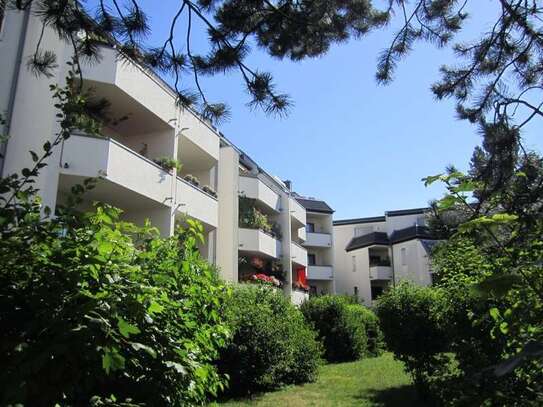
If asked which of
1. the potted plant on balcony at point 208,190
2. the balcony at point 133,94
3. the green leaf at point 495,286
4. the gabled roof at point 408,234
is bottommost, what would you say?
the green leaf at point 495,286

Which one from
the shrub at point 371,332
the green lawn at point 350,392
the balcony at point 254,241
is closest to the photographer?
the green lawn at point 350,392

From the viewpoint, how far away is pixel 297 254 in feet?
101

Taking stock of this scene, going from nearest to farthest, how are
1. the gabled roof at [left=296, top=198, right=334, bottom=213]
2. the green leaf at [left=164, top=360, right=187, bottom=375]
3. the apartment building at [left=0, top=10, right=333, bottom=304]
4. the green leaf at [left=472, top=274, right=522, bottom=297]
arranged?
1. the green leaf at [left=472, top=274, right=522, bottom=297]
2. the green leaf at [left=164, top=360, right=187, bottom=375]
3. the apartment building at [left=0, top=10, right=333, bottom=304]
4. the gabled roof at [left=296, top=198, right=334, bottom=213]

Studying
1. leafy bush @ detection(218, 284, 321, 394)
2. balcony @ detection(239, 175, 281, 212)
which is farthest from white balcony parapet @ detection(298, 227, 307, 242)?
leafy bush @ detection(218, 284, 321, 394)

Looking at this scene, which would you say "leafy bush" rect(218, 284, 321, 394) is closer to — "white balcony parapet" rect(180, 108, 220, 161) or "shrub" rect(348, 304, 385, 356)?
"shrub" rect(348, 304, 385, 356)

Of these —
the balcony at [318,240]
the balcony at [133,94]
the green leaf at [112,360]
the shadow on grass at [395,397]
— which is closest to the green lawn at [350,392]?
the shadow on grass at [395,397]

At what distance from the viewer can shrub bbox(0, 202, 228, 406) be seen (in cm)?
241

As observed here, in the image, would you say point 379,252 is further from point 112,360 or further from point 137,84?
point 112,360

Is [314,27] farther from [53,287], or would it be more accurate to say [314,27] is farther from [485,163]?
[53,287]

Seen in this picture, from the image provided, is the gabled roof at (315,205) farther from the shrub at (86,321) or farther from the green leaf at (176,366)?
the green leaf at (176,366)

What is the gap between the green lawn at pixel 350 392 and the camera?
9133mm

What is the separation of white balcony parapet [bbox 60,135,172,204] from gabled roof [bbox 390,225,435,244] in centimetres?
3037

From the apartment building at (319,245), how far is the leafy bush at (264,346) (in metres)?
26.3

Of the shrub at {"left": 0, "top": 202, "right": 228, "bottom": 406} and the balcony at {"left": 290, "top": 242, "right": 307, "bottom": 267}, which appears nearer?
the shrub at {"left": 0, "top": 202, "right": 228, "bottom": 406}
